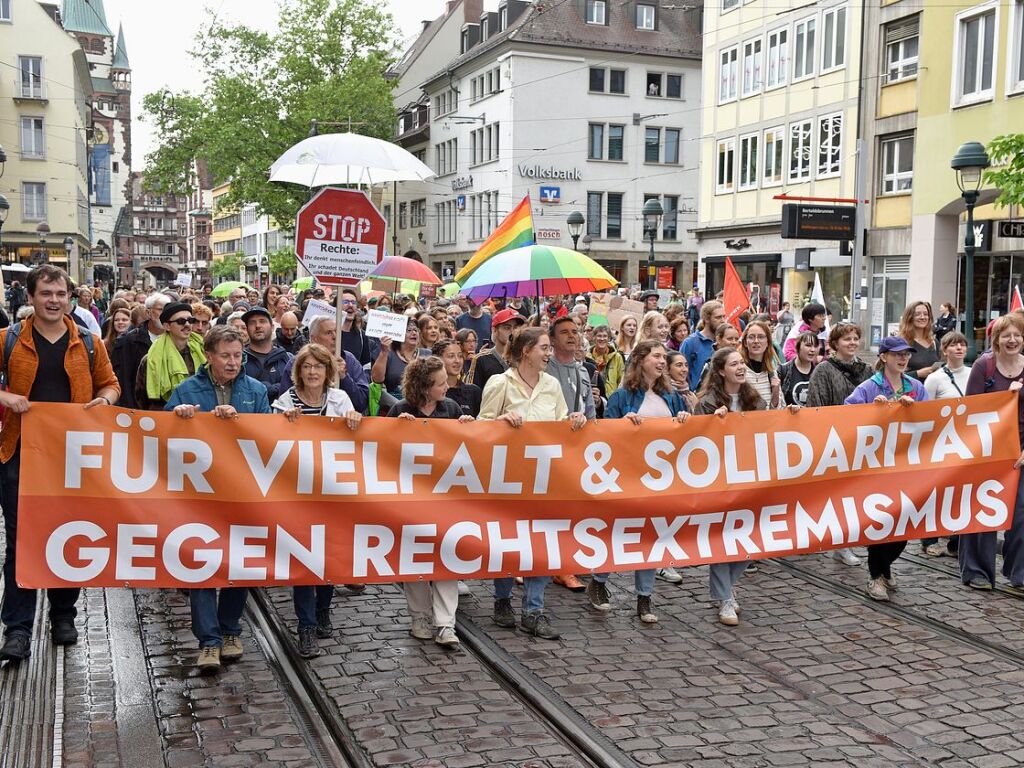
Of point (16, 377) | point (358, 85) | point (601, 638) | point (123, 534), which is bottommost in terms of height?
point (601, 638)

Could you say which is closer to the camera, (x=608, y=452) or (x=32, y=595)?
(x=32, y=595)

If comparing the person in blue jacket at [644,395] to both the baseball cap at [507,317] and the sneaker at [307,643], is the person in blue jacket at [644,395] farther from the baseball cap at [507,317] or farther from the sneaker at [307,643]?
the baseball cap at [507,317]

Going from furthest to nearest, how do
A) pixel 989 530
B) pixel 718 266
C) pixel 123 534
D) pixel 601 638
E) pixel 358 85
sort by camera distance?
pixel 358 85 < pixel 718 266 < pixel 989 530 < pixel 601 638 < pixel 123 534

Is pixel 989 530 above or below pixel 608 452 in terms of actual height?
below

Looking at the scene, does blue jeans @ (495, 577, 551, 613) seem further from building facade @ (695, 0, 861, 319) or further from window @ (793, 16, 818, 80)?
window @ (793, 16, 818, 80)

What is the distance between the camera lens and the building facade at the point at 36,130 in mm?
59469

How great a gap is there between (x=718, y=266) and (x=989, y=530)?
120 ft

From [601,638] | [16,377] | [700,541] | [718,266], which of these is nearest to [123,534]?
[16,377]

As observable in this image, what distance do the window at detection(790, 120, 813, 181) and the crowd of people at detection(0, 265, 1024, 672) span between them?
2911 cm

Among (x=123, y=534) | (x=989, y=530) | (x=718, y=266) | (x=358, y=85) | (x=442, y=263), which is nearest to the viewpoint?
(x=123, y=534)

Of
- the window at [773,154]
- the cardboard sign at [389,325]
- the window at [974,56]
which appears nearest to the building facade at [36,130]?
the window at [773,154]

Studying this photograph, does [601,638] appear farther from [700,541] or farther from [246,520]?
[246,520]

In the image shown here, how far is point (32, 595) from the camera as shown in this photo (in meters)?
6.24

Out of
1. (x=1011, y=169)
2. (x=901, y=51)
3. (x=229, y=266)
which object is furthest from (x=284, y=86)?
(x=229, y=266)
